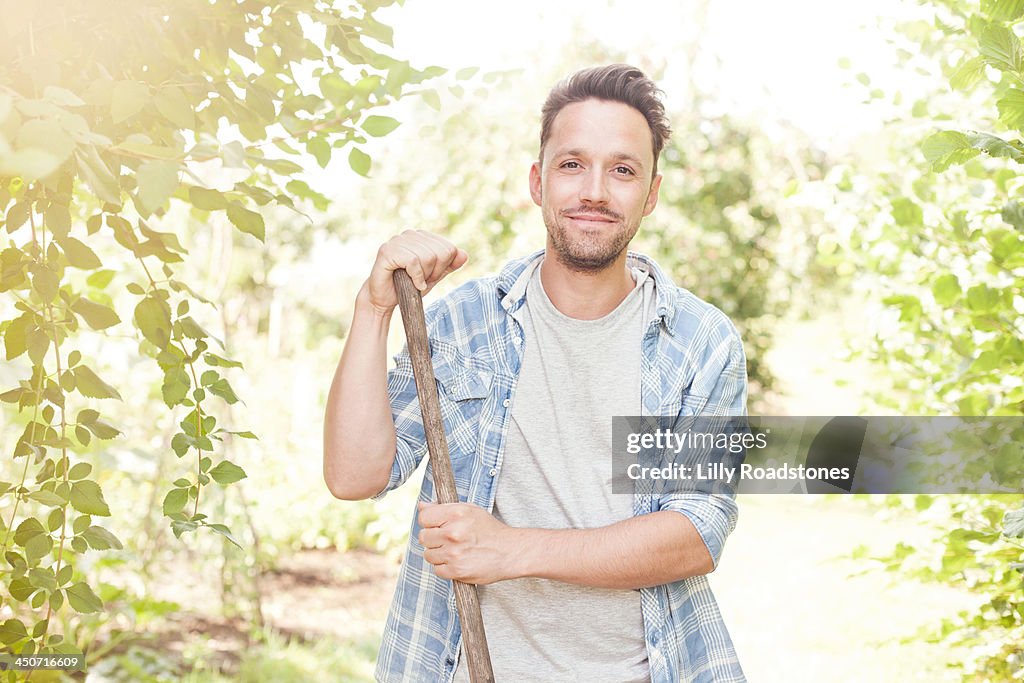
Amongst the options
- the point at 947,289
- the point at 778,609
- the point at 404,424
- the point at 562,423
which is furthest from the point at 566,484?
the point at 778,609

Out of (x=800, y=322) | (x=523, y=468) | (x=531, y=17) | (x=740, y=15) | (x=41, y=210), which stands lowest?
(x=523, y=468)

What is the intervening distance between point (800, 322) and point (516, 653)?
794 centimetres

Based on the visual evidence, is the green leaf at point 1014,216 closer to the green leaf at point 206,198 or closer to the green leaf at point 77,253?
the green leaf at point 206,198

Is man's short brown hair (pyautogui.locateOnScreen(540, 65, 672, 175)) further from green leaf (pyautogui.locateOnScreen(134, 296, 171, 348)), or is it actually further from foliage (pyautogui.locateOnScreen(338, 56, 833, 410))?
foliage (pyautogui.locateOnScreen(338, 56, 833, 410))

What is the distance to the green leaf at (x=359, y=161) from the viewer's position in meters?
1.97

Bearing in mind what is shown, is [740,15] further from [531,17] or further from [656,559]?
[656,559]

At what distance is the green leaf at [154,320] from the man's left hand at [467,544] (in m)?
0.62

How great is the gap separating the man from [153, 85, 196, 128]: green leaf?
1.82ft

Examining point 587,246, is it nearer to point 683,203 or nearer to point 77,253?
point 77,253

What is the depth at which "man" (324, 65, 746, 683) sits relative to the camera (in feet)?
6.09

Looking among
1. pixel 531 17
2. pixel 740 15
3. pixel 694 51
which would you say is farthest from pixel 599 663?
pixel 740 15

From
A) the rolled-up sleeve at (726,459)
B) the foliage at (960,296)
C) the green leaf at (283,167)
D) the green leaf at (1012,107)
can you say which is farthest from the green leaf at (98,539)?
the foliage at (960,296)

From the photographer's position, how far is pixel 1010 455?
6.58ft
